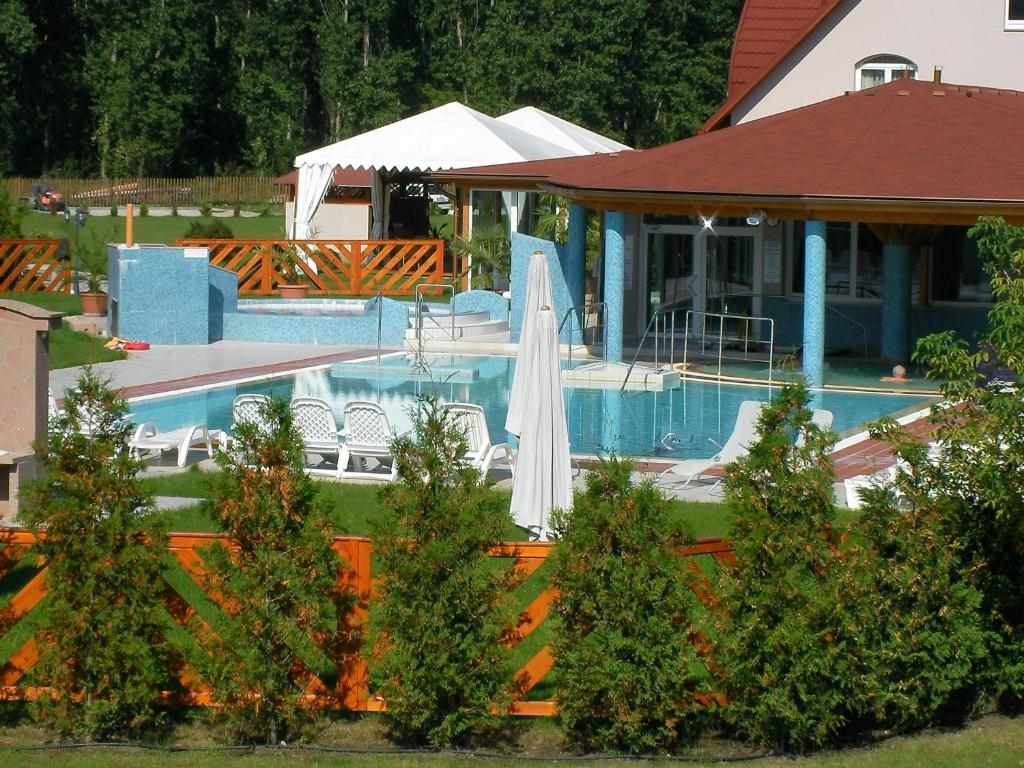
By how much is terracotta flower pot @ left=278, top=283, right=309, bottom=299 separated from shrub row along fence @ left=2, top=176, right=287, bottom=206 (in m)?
35.6

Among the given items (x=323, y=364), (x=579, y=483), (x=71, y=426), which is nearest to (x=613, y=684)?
(x=71, y=426)

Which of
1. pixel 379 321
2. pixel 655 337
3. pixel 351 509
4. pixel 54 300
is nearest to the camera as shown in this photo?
pixel 351 509

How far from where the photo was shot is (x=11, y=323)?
36.8 feet

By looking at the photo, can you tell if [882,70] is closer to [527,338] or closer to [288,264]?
[288,264]

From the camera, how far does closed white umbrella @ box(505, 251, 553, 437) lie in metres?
10.5

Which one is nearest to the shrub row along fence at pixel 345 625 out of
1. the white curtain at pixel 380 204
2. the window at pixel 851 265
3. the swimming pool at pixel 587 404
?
the swimming pool at pixel 587 404

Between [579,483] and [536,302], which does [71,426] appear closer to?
[536,302]

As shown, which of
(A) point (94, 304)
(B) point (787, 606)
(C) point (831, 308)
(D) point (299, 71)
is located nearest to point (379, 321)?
(A) point (94, 304)

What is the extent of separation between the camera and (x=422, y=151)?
3122 cm

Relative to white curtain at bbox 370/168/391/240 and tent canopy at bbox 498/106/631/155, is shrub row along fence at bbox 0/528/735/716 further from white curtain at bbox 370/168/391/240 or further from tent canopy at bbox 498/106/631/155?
tent canopy at bbox 498/106/631/155

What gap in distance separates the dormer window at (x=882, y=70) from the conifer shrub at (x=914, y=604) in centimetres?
2018

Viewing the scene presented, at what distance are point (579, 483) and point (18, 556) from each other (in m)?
6.15

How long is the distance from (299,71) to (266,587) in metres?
69.6

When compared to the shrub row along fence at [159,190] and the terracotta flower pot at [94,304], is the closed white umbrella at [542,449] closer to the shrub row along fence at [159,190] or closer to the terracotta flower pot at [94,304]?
the terracotta flower pot at [94,304]
